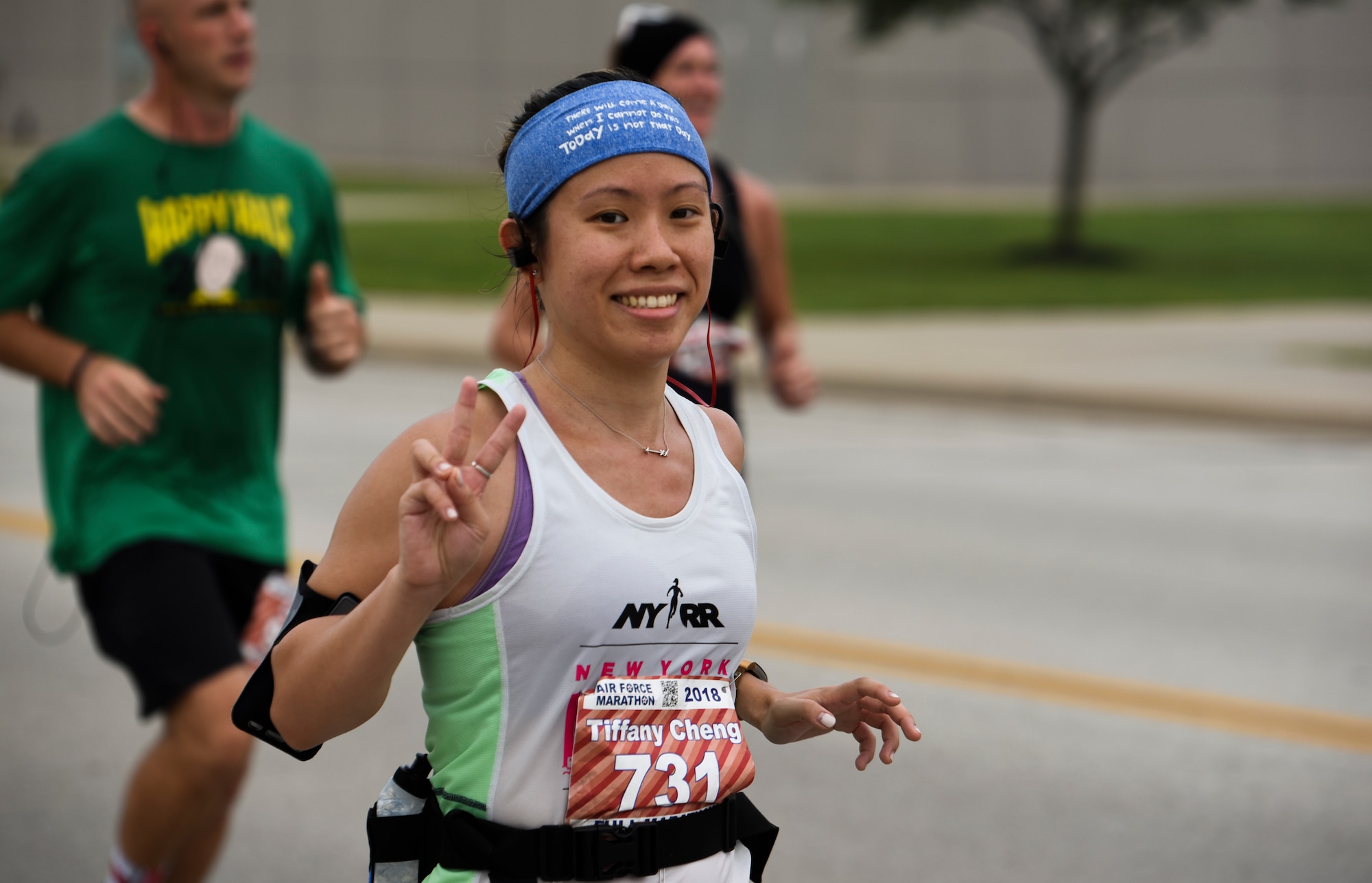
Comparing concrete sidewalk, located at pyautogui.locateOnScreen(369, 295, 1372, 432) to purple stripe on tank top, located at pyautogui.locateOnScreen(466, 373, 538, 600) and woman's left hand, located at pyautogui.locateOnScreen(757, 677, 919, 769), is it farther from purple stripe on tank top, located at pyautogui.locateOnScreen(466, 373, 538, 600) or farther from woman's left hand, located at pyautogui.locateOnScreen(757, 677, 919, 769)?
purple stripe on tank top, located at pyautogui.locateOnScreen(466, 373, 538, 600)

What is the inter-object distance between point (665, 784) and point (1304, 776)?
3.72m

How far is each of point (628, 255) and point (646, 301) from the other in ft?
0.22

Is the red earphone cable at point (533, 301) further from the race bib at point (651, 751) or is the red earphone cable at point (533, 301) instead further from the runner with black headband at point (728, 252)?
the runner with black headband at point (728, 252)

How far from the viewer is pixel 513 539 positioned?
2234 mm

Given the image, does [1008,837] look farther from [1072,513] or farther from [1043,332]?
[1043,332]

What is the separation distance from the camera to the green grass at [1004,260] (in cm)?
2134

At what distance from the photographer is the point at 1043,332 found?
17.7 meters

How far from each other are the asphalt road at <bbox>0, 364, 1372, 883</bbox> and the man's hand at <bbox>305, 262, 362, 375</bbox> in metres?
1.45

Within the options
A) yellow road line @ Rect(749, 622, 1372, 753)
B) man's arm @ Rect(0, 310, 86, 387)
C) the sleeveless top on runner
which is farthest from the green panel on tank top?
yellow road line @ Rect(749, 622, 1372, 753)

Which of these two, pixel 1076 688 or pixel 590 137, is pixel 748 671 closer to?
pixel 590 137

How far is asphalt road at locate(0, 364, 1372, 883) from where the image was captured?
16.1ft

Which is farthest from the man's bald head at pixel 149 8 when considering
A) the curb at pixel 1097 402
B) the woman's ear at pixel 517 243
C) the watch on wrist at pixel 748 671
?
the curb at pixel 1097 402

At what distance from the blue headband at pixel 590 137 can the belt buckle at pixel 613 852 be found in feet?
2.74

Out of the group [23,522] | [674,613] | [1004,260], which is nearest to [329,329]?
[674,613]
